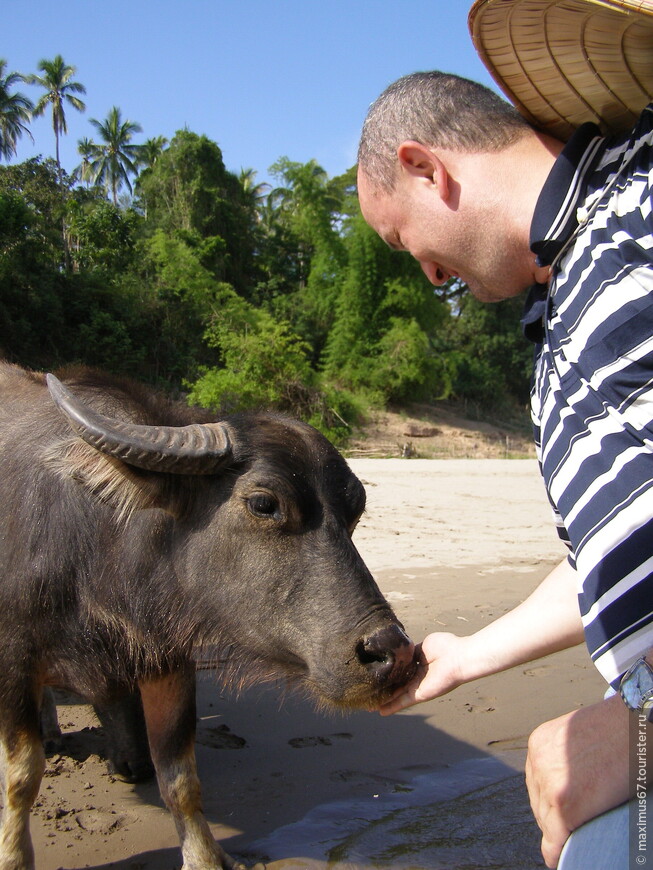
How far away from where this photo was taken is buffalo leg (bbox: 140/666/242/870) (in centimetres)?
342

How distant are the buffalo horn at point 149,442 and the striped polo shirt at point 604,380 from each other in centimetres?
182

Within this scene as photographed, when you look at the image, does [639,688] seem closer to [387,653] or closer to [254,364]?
[387,653]

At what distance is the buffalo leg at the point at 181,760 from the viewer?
3.42 meters

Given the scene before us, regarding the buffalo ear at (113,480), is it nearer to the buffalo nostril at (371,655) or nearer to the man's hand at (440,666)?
the buffalo nostril at (371,655)

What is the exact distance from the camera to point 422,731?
489 cm

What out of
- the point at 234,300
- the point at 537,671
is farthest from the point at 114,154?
the point at 537,671

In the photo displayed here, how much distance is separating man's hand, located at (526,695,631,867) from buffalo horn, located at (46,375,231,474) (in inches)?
76.0

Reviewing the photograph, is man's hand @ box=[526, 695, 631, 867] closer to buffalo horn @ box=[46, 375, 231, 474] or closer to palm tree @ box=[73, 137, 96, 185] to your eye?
buffalo horn @ box=[46, 375, 231, 474]

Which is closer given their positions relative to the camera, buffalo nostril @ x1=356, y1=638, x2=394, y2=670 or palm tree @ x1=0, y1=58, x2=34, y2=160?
buffalo nostril @ x1=356, y1=638, x2=394, y2=670

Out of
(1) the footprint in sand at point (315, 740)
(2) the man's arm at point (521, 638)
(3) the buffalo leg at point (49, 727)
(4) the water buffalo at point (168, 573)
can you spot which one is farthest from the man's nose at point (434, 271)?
(3) the buffalo leg at point (49, 727)

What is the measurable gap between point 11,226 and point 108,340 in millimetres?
4826

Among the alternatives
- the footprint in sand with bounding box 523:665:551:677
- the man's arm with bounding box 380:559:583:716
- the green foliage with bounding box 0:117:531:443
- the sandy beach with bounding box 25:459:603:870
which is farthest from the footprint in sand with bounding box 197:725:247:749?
the green foliage with bounding box 0:117:531:443

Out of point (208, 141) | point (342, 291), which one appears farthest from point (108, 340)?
point (208, 141)

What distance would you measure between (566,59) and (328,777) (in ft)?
12.0
